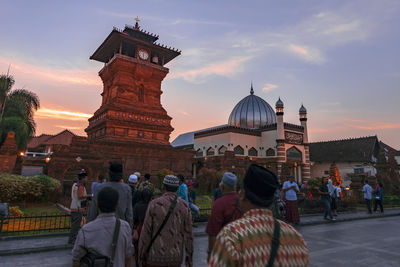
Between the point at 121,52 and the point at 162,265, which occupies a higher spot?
the point at 121,52

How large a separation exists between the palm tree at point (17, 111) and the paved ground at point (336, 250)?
1795cm

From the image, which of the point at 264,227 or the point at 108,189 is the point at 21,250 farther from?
the point at 264,227

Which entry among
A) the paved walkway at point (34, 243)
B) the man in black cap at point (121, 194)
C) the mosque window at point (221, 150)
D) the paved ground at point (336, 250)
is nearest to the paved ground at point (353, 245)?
the paved ground at point (336, 250)

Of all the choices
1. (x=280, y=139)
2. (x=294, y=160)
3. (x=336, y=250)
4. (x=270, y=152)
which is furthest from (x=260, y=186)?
(x=294, y=160)

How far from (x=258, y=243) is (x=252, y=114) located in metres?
38.6

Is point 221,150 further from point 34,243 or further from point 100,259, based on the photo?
point 100,259

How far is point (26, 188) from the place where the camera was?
13.5 metres

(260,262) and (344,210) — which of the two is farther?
(344,210)

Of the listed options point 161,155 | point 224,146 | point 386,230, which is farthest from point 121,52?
point 386,230

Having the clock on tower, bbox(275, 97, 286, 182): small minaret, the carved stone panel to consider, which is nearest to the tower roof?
the clock on tower

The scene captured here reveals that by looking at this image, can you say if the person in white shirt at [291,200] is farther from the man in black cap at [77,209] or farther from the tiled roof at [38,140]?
the tiled roof at [38,140]

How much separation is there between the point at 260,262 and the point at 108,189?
1.64 m

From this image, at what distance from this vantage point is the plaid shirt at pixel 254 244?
140cm

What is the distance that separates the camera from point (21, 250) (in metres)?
6.07
